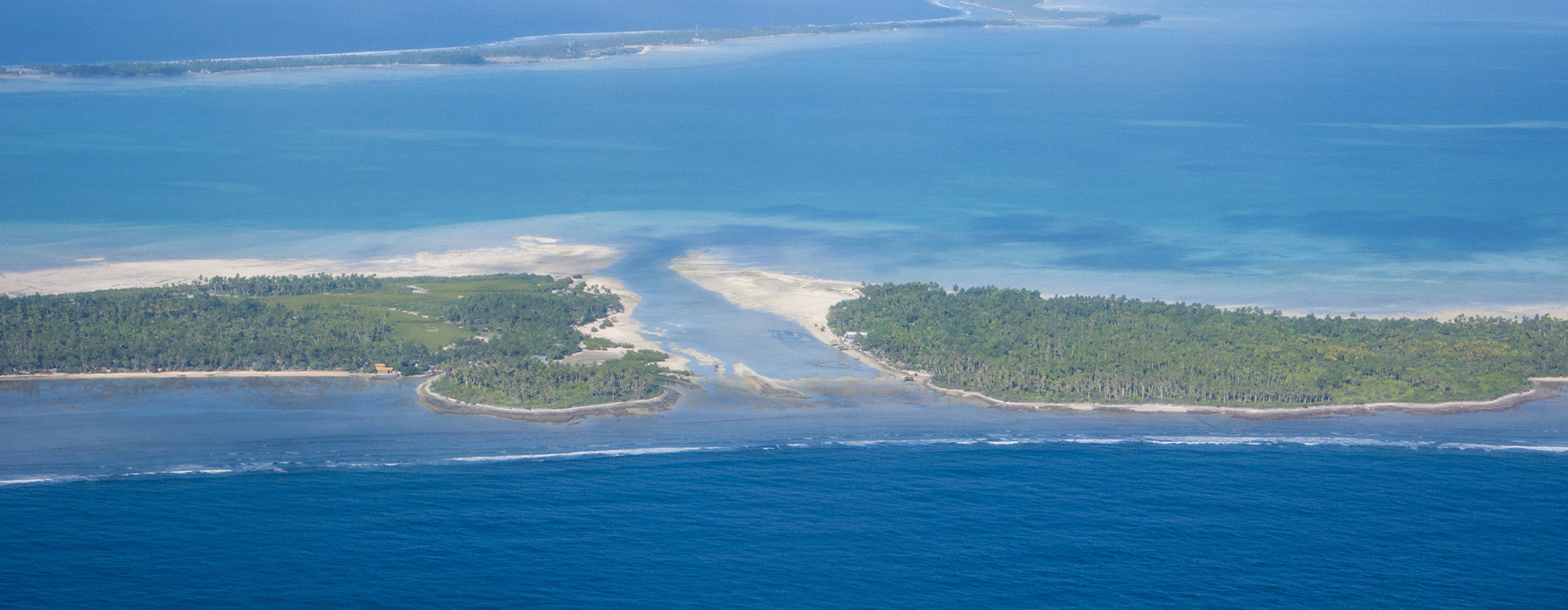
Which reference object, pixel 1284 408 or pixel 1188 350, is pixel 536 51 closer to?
pixel 1188 350

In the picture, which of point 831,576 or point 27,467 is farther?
point 27,467

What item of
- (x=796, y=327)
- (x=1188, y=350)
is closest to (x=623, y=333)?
(x=796, y=327)

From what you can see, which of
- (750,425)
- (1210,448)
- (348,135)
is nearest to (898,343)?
(750,425)

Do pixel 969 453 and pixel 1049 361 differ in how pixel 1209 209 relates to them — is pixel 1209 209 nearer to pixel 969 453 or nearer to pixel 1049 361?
pixel 1049 361

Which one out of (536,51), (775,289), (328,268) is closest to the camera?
(775,289)

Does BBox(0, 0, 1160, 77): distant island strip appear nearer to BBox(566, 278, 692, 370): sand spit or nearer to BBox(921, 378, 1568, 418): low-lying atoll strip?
BBox(566, 278, 692, 370): sand spit

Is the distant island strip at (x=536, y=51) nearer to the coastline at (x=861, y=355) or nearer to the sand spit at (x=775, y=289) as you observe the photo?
the coastline at (x=861, y=355)
